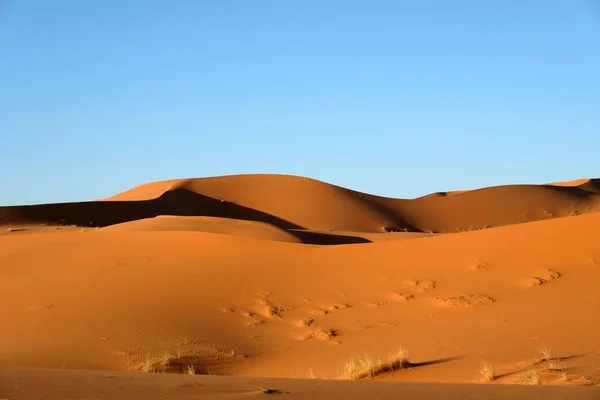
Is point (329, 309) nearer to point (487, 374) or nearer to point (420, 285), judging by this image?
point (420, 285)

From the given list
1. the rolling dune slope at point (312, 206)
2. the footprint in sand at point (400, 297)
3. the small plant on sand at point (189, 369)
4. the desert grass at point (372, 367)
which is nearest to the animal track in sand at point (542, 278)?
the footprint in sand at point (400, 297)

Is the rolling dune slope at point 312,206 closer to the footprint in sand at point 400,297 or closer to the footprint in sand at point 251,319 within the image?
the footprint in sand at point 251,319

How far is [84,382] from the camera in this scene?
7672 millimetres

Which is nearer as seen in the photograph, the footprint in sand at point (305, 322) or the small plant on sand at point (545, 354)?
the small plant on sand at point (545, 354)

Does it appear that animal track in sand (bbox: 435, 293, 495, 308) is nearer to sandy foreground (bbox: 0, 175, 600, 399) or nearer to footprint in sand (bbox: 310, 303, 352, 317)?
sandy foreground (bbox: 0, 175, 600, 399)

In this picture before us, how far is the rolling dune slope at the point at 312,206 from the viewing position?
53.4 m

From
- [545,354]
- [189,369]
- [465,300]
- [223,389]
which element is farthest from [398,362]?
[465,300]

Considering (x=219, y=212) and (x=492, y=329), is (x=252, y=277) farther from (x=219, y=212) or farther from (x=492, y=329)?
(x=219, y=212)

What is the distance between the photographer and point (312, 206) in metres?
61.1

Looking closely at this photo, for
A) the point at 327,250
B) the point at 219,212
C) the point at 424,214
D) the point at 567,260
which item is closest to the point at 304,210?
the point at 219,212

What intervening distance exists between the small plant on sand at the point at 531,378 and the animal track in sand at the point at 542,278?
17.7ft

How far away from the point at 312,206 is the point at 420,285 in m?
46.2

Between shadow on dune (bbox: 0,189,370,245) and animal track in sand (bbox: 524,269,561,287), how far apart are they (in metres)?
22.6

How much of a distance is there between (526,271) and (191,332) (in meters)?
6.36
